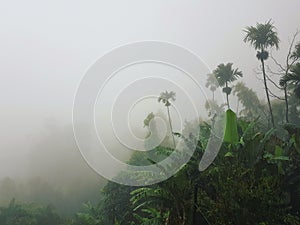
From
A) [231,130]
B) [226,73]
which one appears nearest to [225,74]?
[226,73]

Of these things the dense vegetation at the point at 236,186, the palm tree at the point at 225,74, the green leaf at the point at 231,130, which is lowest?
the dense vegetation at the point at 236,186

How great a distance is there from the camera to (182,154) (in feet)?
40.1

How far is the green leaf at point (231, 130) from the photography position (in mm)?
10953

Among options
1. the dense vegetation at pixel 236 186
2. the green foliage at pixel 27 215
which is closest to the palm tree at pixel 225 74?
the dense vegetation at pixel 236 186

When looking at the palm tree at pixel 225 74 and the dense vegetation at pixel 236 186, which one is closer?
the dense vegetation at pixel 236 186

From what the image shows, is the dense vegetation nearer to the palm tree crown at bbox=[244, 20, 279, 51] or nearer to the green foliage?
the palm tree crown at bbox=[244, 20, 279, 51]

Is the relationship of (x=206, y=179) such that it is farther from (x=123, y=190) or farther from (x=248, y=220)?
(x=123, y=190)

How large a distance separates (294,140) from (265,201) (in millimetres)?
3475

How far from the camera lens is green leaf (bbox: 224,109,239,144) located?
1095 centimetres

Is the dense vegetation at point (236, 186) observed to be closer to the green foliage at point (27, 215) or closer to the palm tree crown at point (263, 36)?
the palm tree crown at point (263, 36)

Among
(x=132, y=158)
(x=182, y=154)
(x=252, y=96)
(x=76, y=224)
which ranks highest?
(x=252, y=96)

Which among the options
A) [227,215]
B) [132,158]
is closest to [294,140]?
[227,215]

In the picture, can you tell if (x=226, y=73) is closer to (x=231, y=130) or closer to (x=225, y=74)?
(x=225, y=74)

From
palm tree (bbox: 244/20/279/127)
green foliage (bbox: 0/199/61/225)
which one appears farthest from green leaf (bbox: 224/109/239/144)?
green foliage (bbox: 0/199/61/225)
